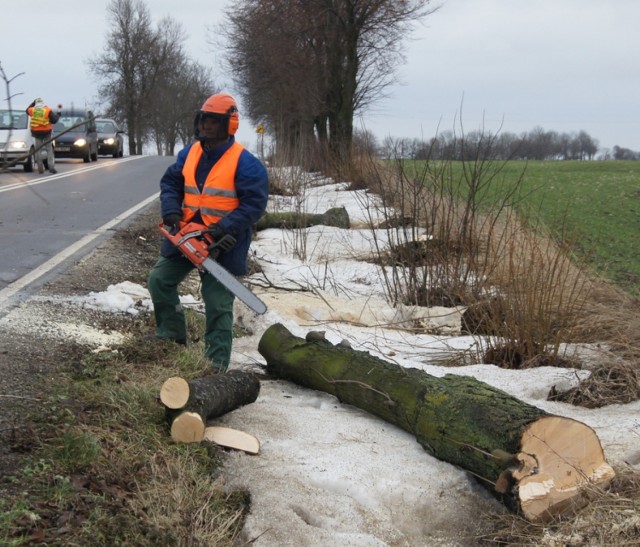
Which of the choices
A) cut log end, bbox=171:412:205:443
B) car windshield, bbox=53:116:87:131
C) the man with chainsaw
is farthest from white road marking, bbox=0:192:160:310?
cut log end, bbox=171:412:205:443

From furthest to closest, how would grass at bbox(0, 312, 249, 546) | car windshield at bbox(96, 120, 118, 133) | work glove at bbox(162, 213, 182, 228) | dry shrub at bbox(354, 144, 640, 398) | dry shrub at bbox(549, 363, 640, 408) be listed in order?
1. car windshield at bbox(96, 120, 118, 133)
2. dry shrub at bbox(354, 144, 640, 398)
3. work glove at bbox(162, 213, 182, 228)
4. dry shrub at bbox(549, 363, 640, 408)
5. grass at bbox(0, 312, 249, 546)

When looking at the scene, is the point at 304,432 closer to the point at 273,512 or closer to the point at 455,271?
the point at 273,512

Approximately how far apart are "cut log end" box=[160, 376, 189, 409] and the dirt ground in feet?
2.04

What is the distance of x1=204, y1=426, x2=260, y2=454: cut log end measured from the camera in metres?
4.17

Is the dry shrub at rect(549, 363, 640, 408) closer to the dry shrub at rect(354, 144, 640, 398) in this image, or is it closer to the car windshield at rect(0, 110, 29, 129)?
the dry shrub at rect(354, 144, 640, 398)

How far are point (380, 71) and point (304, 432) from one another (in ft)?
75.8

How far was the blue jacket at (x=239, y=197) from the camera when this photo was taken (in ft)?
17.5

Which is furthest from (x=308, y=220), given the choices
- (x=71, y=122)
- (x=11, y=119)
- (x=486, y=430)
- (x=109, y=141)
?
(x=109, y=141)

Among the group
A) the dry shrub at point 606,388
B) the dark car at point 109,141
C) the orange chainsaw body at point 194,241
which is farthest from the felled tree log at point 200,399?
the dark car at point 109,141

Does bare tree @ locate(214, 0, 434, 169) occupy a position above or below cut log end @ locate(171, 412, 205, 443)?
above

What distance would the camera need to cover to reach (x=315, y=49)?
26.4 m

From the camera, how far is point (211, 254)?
17.5ft

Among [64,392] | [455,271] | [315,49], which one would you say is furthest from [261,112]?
[64,392]

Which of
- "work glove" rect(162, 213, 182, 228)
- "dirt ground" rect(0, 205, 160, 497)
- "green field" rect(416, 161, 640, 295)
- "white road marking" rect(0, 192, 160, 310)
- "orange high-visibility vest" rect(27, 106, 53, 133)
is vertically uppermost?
"orange high-visibility vest" rect(27, 106, 53, 133)
